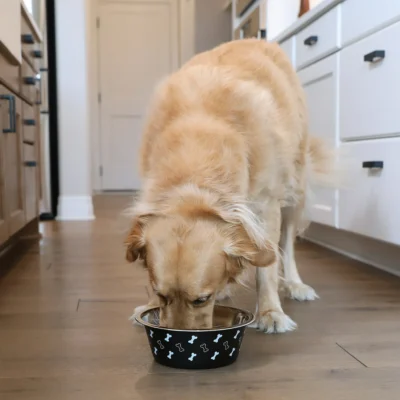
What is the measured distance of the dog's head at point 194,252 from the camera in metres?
1.22

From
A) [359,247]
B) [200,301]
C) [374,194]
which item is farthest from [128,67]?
[200,301]

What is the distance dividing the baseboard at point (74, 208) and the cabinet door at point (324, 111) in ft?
7.14

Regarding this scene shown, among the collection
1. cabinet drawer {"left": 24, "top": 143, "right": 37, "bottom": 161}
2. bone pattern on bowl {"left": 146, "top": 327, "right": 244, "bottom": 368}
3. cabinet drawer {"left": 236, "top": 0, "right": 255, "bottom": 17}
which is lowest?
bone pattern on bowl {"left": 146, "top": 327, "right": 244, "bottom": 368}

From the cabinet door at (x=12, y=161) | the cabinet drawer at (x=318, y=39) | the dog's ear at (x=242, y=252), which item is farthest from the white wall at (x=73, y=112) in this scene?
the dog's ear at (x=242, y=252)

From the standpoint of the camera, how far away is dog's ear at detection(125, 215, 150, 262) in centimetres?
132

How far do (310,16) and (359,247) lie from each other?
3.64ft

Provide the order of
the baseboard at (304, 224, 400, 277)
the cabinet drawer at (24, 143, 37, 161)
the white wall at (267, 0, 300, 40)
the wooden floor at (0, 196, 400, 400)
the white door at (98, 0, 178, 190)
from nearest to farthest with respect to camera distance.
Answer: the wooden floor at (0, 196, 400, 400), the baseboard at (304, 224, 400, 277), the cabinet drawer at (24, 143, 37, 161), the white wall at (267, 0, 300, 40), the white door at (98, 0, 178, 190)

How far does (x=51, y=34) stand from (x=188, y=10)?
291 centimetres

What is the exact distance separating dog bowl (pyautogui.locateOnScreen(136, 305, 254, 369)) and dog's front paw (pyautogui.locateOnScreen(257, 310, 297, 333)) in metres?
0.28

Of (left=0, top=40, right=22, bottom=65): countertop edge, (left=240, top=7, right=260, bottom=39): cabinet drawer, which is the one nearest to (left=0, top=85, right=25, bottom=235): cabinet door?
(left=0, top=40, right=22, bottom=65): countertop edge

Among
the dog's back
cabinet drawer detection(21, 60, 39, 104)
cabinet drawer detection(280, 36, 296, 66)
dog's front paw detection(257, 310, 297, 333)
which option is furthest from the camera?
cabinet drawer detection(280, 36, 296, 66)

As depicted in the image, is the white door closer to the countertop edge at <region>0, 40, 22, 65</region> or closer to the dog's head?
the countertop edge at <region>0, 40, 22, 65</region>

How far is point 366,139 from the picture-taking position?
2352 mm

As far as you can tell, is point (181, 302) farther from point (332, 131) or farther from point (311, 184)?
point (332, 131)
